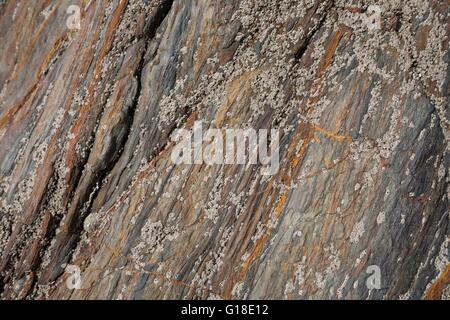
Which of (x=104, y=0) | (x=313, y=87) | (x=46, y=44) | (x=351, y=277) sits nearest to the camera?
(x=351, y=277)

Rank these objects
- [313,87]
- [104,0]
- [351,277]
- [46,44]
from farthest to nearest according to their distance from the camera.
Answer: [46,44] → [104,0] → [313,87] → [351,277]

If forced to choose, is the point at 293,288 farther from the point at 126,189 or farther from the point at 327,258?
the point at 126,189

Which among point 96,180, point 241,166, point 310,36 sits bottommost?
point 96,180

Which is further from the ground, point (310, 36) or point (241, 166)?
point (310, 36)

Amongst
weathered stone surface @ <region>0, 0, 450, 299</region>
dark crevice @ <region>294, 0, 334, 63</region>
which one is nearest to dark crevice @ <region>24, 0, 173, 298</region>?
weathered stone surface @ <region>0, 0, 450, 299</region>

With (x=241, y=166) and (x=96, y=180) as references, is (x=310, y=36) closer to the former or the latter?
(x=241, y=166)

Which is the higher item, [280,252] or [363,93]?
[363,93]

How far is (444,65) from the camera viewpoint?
4.43 metres

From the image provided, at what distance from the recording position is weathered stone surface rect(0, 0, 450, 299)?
4.31 metres

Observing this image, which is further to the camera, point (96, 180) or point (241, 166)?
point (96, 180)

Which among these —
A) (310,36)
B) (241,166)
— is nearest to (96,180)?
(241,166)

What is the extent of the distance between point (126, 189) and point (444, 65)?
10.7 ft

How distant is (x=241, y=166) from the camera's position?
457cm
